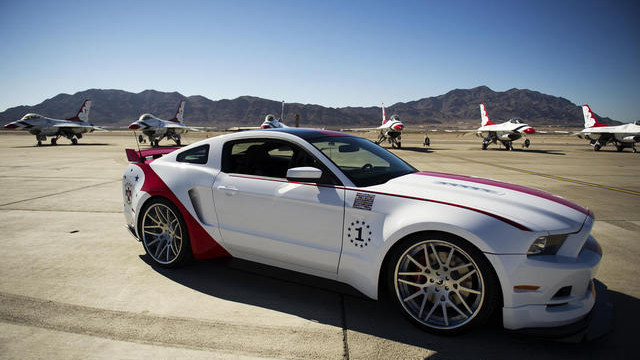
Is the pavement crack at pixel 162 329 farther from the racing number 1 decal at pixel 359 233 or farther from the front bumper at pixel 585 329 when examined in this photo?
the front bumper at pixel 585 329

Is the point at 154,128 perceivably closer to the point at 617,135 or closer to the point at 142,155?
the point at 142,155

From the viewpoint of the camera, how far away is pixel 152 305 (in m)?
3.32

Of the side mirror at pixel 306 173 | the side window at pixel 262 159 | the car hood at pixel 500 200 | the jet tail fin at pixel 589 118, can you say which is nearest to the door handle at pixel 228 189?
the side window at pixel 262 159

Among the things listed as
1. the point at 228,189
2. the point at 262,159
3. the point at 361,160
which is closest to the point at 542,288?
the point at 361,160

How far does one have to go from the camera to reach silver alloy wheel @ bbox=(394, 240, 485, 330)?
2740 mm

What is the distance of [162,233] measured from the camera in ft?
13.9

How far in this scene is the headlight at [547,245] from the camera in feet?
8.34

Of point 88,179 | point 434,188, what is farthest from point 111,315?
point 88,179

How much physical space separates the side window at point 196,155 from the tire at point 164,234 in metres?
0.53

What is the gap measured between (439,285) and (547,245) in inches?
32.6

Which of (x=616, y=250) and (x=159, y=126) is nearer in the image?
(x=616, y=250)

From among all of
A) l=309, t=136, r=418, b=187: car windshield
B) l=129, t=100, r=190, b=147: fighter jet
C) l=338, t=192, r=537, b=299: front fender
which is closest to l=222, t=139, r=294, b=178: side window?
l=309, t=136, r=418, b=187: car windshield

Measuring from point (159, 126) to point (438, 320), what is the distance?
105 feet

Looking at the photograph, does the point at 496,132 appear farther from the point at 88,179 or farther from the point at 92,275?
the point at 92,275
